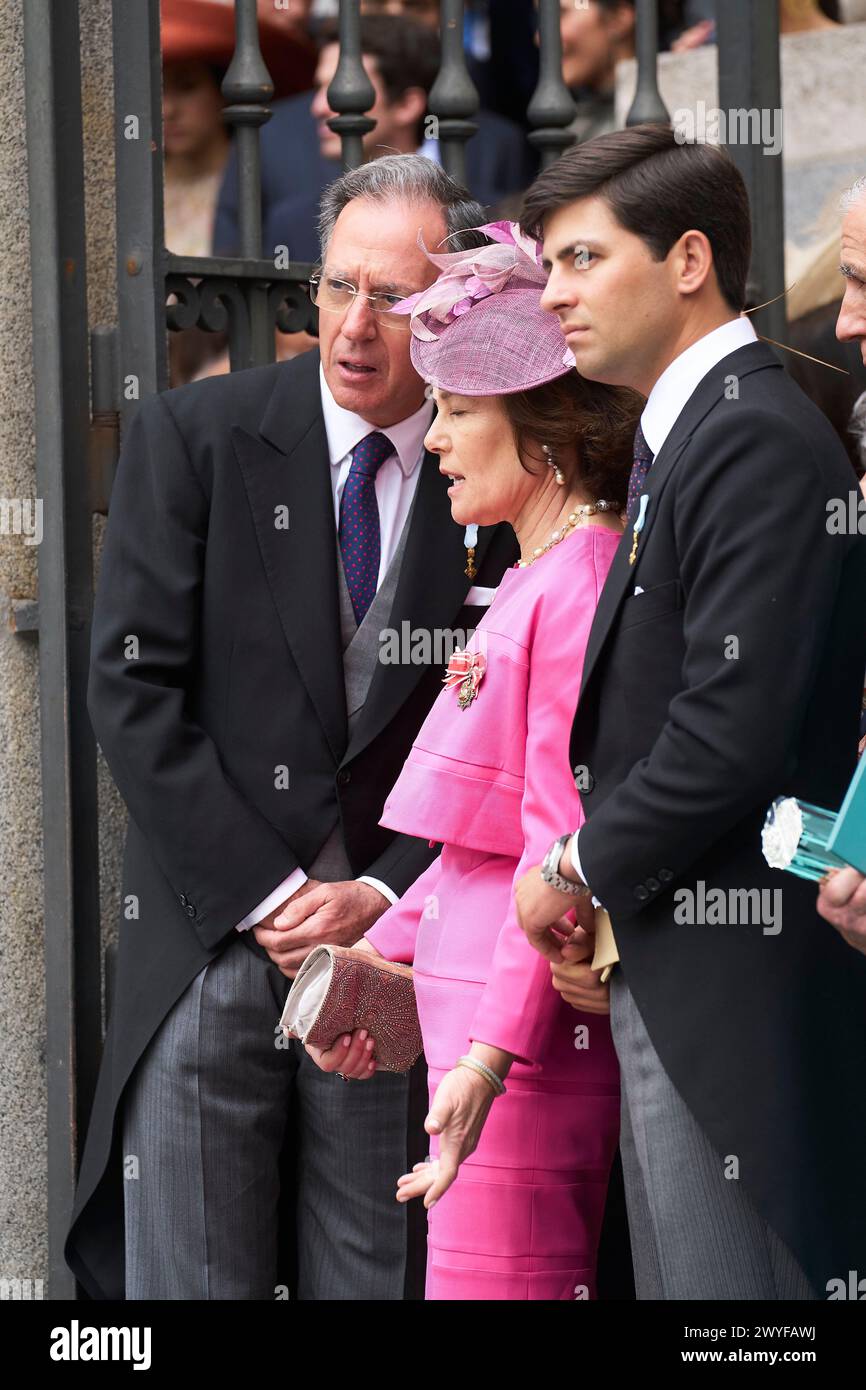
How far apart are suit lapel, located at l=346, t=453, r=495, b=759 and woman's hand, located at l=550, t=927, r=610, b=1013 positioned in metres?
0.67

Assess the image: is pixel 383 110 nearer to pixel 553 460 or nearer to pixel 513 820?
pixel 553 460

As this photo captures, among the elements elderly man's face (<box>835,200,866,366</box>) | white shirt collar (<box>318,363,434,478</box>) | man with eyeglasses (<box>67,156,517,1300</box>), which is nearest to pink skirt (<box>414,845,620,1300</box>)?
man with eyeglasses (<box>67,156,517,1300</box>)

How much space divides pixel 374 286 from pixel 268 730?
2.25 feet

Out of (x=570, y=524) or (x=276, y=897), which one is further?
(x=276, y=897)

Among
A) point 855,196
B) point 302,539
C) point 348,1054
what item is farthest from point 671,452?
point 348,1054

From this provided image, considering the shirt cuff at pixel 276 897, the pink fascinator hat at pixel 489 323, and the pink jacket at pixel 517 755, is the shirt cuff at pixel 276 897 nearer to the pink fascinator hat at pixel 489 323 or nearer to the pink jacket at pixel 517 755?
the pink jacket at pixel 517 755

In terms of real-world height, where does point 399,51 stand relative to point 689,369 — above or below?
above

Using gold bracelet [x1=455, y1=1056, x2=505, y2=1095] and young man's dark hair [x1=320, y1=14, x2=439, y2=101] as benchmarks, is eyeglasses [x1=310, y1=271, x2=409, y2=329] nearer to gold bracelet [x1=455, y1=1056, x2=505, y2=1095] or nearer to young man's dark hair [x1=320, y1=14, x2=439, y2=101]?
gold bracelet [x1=455, y1=1056, x2=505, y2=1095]

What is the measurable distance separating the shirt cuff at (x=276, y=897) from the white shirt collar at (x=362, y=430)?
653mm

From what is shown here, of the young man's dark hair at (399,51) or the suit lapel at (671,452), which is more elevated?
the young man's dark hair at (399,51)

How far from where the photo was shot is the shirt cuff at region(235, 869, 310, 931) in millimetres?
2957

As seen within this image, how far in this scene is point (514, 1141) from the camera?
8.30 ft

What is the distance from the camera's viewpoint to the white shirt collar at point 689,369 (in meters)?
2.34

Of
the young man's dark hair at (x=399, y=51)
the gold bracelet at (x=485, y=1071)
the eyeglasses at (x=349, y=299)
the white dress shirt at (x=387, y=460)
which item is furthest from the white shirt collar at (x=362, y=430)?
the young man's dark hair at (x=399, y=51)
